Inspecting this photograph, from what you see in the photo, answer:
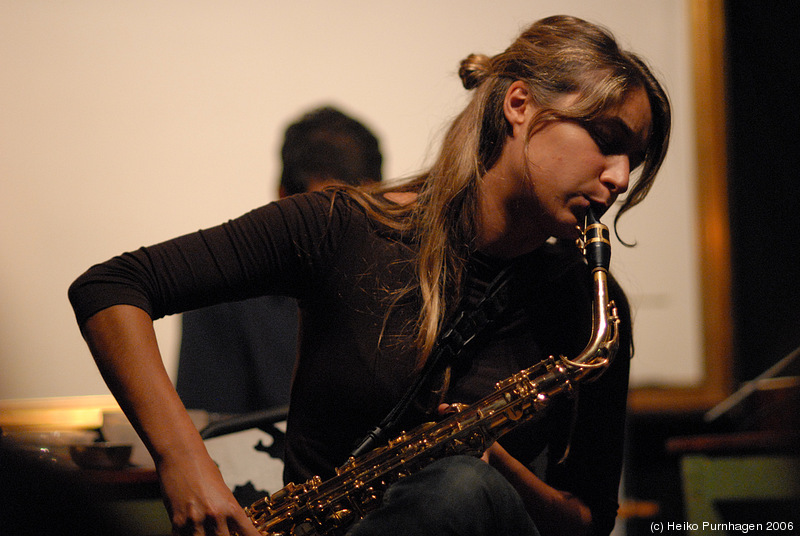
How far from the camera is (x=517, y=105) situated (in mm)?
1233

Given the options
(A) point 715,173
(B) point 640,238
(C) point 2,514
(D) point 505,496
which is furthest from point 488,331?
(A) point 715,173

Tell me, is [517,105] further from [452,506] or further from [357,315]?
[452,506]

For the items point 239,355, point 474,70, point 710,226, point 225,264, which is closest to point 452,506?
point 225,264

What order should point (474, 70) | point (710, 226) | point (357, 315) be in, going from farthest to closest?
point (710, 226)
point (474, 70)
point (357, 315)

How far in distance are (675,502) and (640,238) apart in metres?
1.03

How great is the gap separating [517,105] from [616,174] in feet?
0.76

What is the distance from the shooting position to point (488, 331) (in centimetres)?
126

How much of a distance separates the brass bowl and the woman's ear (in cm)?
112

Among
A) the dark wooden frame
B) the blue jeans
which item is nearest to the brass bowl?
the blue jeans

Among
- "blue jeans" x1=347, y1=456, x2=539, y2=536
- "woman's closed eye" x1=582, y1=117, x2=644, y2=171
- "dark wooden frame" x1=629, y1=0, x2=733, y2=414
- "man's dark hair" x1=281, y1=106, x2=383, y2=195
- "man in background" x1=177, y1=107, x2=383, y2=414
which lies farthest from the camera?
"dark wooden frame" x1=629, y1=0, x2=733, y2=414

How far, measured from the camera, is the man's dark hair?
2.00 m

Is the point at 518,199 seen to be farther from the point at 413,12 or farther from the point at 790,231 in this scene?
the point at 790,231

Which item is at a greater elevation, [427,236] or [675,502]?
[427,236]

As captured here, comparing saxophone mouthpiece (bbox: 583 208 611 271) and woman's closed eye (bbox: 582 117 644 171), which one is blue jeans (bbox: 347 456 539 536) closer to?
saxophone mouthpiece (bbox: 583 208 611 271)
